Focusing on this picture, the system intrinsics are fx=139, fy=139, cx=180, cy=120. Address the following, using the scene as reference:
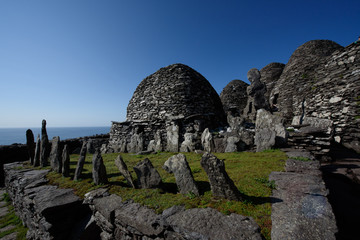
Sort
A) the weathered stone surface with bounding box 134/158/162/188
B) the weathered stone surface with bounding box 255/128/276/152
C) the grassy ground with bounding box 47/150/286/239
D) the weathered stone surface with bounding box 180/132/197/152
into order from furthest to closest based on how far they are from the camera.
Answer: the weathered stone surface with bounding box 180/132/197/152 → the weathered stone surface with bounding box 255/128/276/152 → the weathered stone surface with bounding box 134/158/162/188 → the grassy ground with bounding box 47/150/286/239

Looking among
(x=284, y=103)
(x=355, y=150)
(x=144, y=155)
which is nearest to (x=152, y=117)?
(x=144, y=155)

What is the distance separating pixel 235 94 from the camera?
2086cm

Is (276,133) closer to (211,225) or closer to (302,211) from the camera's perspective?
(302,211)

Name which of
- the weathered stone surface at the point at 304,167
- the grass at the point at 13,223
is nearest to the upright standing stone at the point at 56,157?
the grass at the point at 13,223

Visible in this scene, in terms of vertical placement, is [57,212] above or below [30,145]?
below

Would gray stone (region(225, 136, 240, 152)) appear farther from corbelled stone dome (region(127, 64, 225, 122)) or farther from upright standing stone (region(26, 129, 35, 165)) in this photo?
upright standing stone (region(26, 129, 35, 165))

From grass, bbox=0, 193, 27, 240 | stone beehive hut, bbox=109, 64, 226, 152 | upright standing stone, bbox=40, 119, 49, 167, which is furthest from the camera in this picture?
stone beehive hut, bbox=109, 64, 226, 152

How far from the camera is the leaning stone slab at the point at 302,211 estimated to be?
1.77 meters

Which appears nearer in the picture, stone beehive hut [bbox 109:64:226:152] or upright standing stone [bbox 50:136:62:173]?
upright standing stone [bbox 50:136:62:173]

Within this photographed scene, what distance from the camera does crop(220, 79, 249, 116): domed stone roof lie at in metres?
20.3

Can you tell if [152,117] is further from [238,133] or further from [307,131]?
[307,131]

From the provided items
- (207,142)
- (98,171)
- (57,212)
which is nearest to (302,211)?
(98,171)

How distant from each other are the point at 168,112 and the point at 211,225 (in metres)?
9.01

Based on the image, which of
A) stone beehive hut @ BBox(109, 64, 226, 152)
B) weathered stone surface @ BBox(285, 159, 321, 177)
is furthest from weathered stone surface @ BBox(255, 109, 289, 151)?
stone beehive hut @ BBox(109, 64, 226, 152)
